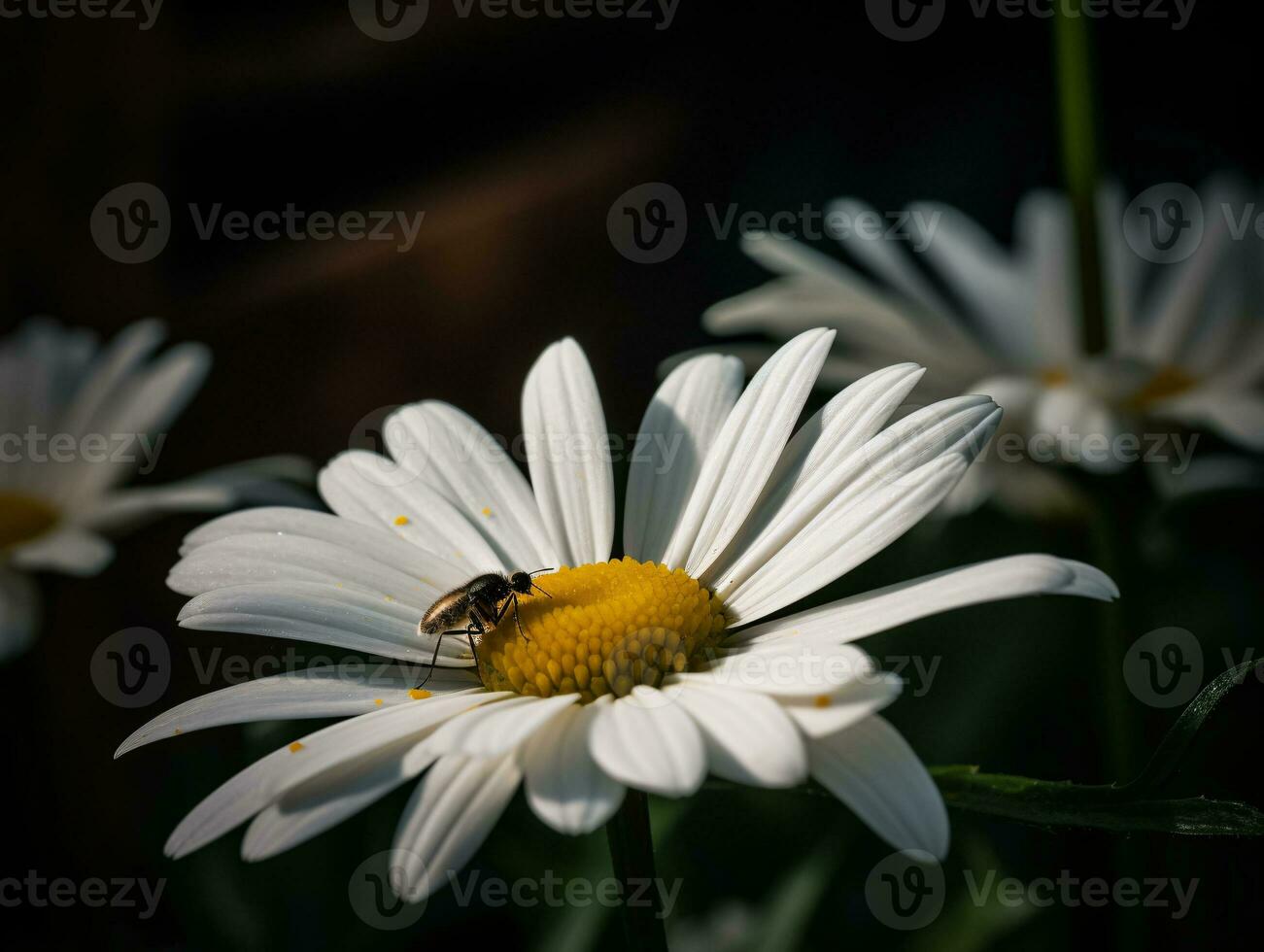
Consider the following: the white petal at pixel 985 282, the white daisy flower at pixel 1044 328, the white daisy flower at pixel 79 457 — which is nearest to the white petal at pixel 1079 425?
the white daisy flower at pixel 1044 328

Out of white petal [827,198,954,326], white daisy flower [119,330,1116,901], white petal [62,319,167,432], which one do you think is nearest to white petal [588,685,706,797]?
white daisy flower [119,330,1116,901]

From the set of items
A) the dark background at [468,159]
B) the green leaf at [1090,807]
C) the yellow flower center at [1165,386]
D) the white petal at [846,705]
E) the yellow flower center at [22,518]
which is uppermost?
the dark background at [468,159]

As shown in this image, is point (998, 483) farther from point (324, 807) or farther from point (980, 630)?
point (324, 807)

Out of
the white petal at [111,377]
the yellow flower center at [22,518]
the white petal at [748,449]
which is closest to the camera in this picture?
the white petal at [748,449]

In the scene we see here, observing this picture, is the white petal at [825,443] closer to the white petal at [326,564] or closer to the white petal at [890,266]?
the white petal at [326,564]

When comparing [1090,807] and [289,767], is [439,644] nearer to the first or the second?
[289,767]

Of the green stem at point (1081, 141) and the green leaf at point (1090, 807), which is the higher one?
the green stem at point (1081, 141)
